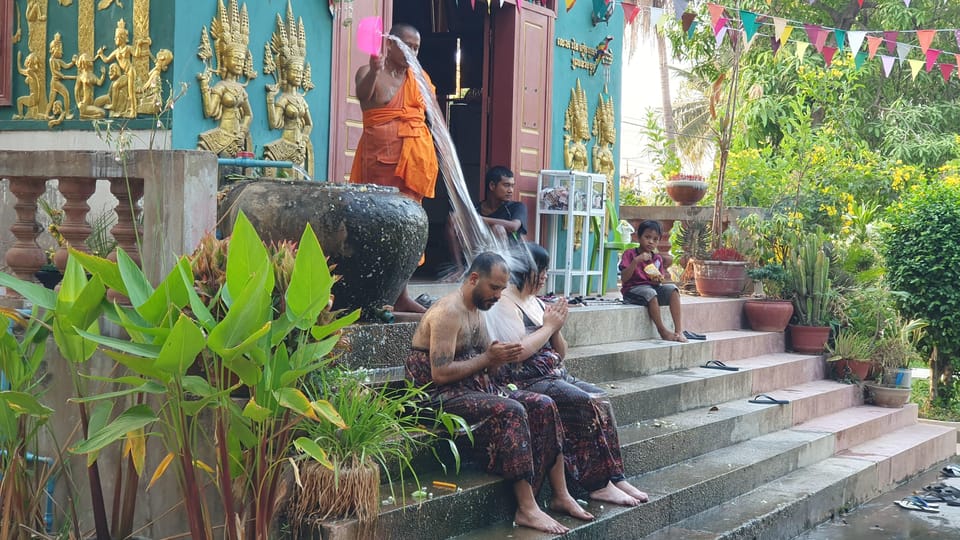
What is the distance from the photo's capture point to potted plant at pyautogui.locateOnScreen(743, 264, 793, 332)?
1017 cm

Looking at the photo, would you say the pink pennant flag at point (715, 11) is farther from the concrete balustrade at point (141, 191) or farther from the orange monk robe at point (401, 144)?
the concrete balustrade at point (141, 191)

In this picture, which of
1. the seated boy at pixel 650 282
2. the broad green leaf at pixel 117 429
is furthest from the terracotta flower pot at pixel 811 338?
the broad green leaf at pixel 117 429

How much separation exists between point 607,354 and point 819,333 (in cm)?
364

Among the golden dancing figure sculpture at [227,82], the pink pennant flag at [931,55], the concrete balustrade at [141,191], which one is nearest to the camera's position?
the concrete balustrade at [141,191]

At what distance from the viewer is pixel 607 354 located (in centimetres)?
736

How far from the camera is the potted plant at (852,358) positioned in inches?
395

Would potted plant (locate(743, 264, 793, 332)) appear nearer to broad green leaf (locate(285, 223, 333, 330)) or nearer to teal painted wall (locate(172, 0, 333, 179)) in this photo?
teal painted wall (locate(172, 0, 333, 179))

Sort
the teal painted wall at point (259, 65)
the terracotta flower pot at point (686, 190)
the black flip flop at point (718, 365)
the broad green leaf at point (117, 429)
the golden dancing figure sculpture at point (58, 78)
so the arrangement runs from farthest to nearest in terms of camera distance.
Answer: the terracotta flower pot at point (686, 190) → the black flip flop at point (718, 365) → the golden dancing figure sculpture at point (58, 78) → the teal painted wall at point (259, 65) → the broad green leaf at point (117, 429)

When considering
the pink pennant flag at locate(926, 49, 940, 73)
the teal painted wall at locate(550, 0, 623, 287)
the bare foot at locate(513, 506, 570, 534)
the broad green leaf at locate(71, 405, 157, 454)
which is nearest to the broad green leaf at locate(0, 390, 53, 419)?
the broad green leaf at locate(71, 405, 157, 454)

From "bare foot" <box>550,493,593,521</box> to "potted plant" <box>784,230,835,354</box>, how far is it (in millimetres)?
5545

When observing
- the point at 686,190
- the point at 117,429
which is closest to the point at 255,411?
the point at 117,429

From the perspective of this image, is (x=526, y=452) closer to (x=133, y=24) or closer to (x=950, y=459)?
(x=133, y=24)

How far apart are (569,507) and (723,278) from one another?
6059 millimetres

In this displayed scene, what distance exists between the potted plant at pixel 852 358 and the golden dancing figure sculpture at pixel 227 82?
5.96 meters
